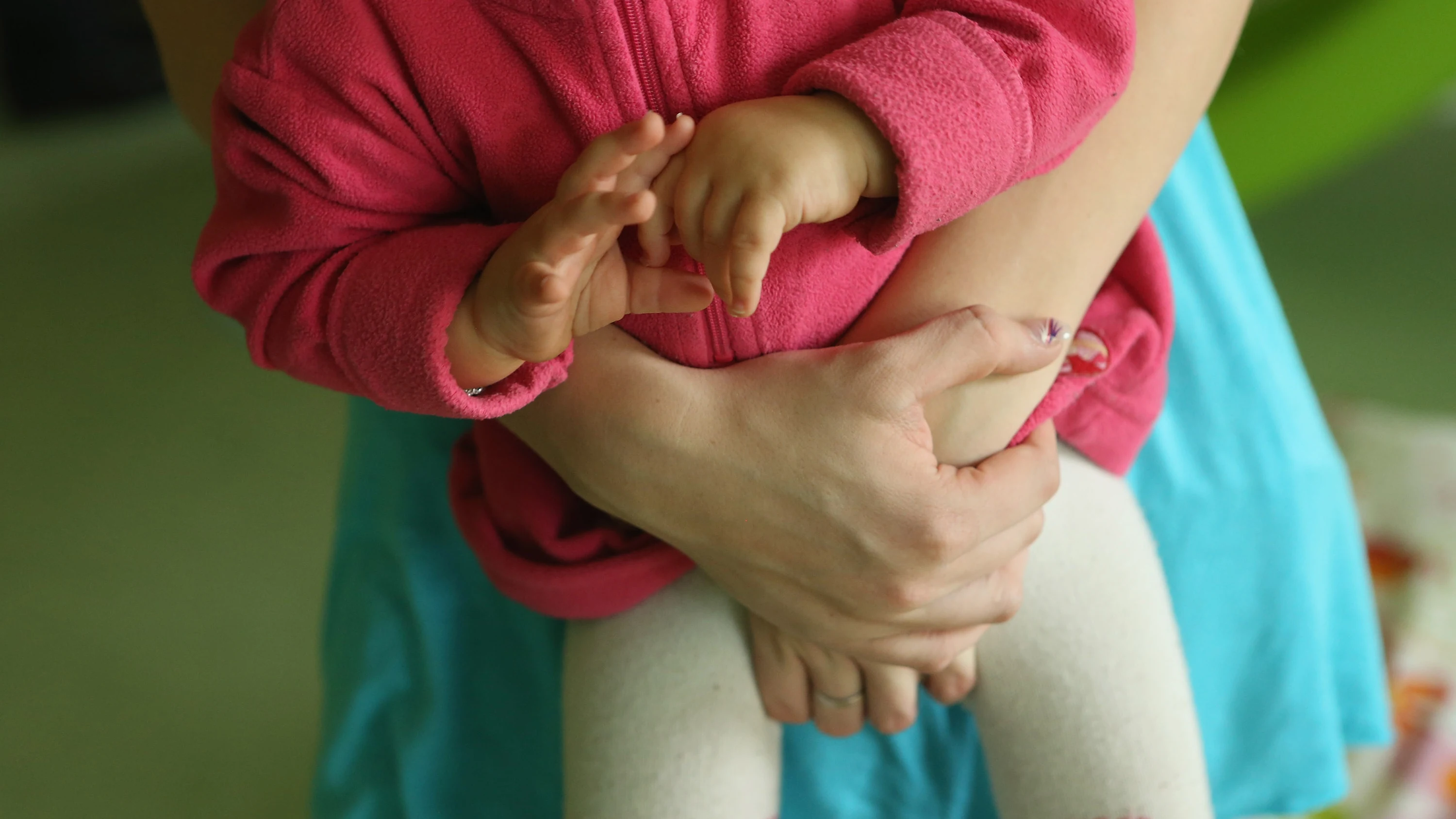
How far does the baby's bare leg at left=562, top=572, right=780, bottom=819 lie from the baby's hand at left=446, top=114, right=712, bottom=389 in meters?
0.21

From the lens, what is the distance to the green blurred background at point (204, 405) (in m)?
1.42

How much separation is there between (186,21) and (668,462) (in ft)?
1.49

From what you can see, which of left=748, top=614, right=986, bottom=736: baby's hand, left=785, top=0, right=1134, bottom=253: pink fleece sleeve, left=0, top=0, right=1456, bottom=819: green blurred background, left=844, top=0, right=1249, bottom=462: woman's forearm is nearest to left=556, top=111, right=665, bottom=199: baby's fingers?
left=785, top=0, right=1134, bottom=253: pink fleece sleeve

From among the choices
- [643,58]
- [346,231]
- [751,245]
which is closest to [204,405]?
[346,231]

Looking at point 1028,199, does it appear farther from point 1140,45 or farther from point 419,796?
point 419,796

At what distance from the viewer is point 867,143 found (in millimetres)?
513

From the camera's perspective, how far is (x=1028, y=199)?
644 millimetres

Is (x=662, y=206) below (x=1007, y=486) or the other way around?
the other way around

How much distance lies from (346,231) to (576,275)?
6.9 inches

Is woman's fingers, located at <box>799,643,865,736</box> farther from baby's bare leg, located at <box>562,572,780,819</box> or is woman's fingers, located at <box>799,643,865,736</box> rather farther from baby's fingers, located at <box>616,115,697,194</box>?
baby's fingers, located at <box>616,115,697,194</box>

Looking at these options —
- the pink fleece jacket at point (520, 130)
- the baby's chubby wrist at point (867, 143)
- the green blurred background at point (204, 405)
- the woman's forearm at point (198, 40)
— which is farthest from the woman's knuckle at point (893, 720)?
the green blurred background at point (204, 405)

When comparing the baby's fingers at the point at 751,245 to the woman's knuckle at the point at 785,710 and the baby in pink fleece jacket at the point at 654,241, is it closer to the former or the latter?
the baby in pink fleece jacket at the point at 654,241

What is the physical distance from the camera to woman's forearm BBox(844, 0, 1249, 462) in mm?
628

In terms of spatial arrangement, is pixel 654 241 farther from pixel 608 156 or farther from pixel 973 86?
pixel 973 86
